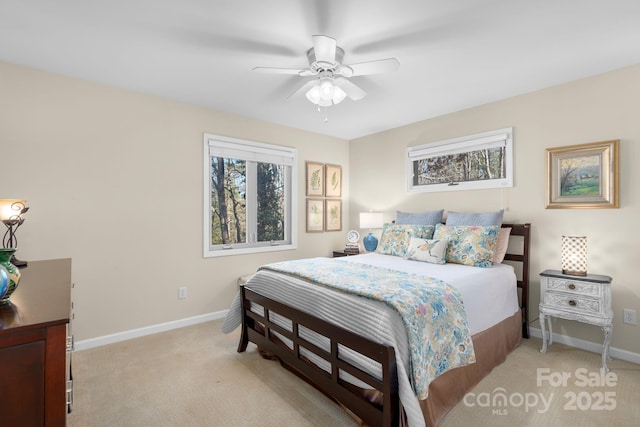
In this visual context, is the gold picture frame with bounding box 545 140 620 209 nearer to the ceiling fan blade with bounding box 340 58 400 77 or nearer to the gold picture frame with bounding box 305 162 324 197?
the ceiling fan blade with bounding box 340 58 400 77

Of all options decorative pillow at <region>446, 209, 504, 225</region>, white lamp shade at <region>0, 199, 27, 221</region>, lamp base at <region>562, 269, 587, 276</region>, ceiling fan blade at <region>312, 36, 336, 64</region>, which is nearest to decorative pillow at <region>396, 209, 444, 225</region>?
decorative pillow at <region>446, 209, 504, 225</region>

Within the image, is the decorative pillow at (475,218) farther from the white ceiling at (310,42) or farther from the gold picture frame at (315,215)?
the gold picture frame at (315,215)

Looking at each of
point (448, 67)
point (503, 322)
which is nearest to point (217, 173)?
point (448, 67)

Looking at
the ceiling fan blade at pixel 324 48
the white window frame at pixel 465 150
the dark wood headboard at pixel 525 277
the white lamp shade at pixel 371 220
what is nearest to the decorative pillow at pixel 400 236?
the white lamp shade at pixel 371 220

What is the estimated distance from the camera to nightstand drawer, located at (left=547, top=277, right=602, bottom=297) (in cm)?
249

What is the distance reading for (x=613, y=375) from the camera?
93.9 inches

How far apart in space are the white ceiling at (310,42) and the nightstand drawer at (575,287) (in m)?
1.79

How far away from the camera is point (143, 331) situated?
125 inches

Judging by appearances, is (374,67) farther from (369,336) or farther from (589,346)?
(589,346)

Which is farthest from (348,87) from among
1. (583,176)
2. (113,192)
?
(113,192)

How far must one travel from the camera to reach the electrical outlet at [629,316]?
2.62 metres

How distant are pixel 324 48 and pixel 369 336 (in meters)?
1.75

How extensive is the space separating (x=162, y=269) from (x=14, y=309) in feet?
7.70

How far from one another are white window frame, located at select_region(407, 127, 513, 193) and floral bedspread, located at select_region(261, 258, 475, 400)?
1789 mm
